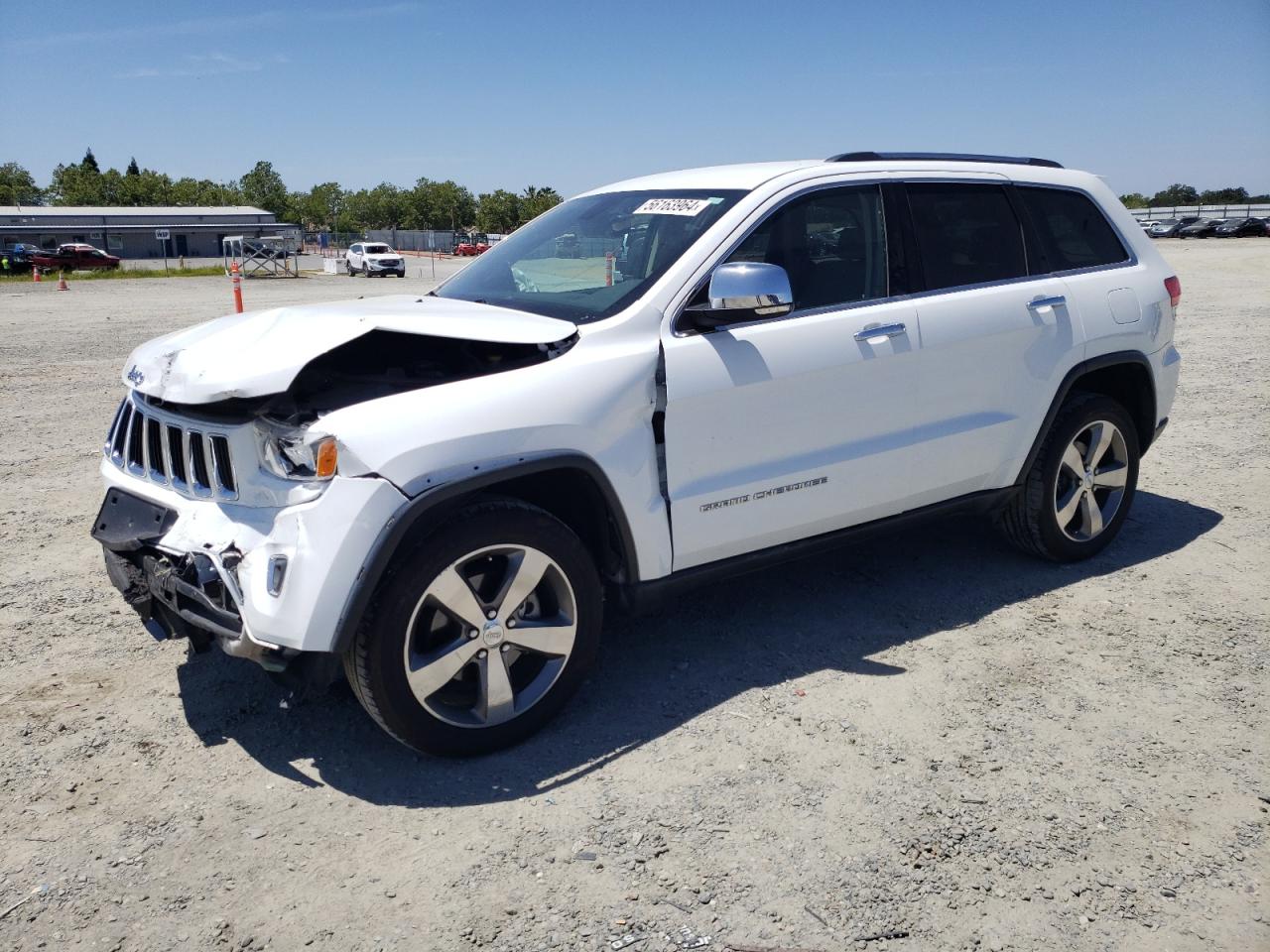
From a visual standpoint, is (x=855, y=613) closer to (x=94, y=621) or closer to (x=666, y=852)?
(x=666, y=852)

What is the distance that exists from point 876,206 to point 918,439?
989mm

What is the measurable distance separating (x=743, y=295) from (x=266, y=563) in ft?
5.83

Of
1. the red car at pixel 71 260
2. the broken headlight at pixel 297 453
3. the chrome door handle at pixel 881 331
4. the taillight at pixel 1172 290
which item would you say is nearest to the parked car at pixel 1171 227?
the red car at pixel 71 260

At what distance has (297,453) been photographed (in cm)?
306

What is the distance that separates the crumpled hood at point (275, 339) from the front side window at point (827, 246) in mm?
940

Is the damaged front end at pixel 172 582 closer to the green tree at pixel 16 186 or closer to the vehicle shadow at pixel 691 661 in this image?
the vehicle shadow at pixel 691 661

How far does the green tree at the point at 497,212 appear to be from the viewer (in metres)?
119

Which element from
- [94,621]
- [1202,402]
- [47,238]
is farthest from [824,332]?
[47,238]

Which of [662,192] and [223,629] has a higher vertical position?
[662,192]

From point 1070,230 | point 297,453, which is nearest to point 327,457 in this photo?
point 297,453

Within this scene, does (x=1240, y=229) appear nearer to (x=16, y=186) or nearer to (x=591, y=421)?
(x=591, y=421)

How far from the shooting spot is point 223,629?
10.2ft

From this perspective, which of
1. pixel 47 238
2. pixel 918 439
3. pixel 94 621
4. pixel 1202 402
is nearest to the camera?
pixel 918 439

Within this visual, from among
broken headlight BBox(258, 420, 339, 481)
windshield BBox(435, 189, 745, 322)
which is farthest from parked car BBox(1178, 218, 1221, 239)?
broken headlight BBox(258, 420, 339, 481)
